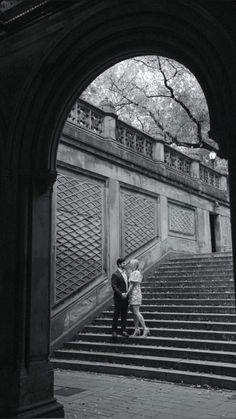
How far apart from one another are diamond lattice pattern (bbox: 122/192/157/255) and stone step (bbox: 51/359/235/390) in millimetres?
4294

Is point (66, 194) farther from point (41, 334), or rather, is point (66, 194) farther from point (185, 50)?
point (185, 50)

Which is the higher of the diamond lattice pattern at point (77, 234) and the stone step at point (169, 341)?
the diamond lattice pattern at point (77, 234)

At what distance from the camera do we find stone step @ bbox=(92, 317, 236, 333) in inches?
351

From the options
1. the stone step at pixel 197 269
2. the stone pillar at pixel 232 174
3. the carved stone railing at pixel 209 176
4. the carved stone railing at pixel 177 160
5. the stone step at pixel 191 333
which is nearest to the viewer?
the stone pillar at pixel 232 174

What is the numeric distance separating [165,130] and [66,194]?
41.6 feet

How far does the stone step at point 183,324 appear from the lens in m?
8.91

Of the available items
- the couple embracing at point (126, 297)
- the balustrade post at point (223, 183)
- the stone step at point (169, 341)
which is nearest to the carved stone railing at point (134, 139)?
the couple embracing at point (126, 297)

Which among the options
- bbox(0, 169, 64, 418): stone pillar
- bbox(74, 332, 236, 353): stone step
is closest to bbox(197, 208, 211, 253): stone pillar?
bbox(74, 332, 236, 353): stone step

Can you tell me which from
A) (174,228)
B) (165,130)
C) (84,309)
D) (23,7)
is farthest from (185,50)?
(165,130)

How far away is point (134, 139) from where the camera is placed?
14062mm

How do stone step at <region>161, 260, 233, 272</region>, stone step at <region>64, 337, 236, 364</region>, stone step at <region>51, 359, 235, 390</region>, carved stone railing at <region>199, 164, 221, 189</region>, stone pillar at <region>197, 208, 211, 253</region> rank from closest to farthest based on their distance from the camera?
stone step at <region>51, 359, 235, 390</region>
stone step at <region>64, 337, 236, 364</region>
stone step at <region>161, 260, 233, 272</region>
stone pillar at <region>197, 208, 211, 253</region>
carved stone railing at <region>199, 164, 221, 189</region>

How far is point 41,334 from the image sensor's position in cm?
526

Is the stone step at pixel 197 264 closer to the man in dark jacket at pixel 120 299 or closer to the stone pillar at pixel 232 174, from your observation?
the man in dark jacket at pixel 120 299

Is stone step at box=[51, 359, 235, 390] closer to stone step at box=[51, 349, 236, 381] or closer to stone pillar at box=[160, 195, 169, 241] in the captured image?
stone step at box=[51, 349, 236, 381]
